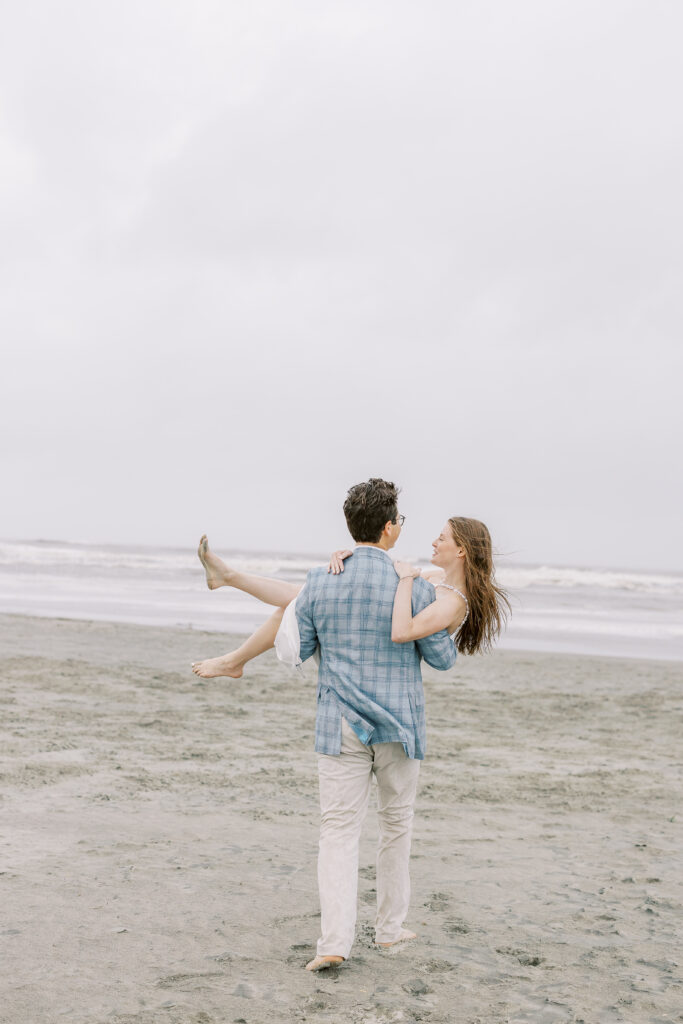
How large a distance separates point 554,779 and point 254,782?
239 cm

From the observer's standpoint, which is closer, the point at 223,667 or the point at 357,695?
the point at 357,695

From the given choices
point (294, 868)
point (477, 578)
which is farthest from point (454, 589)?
point (294, 868)

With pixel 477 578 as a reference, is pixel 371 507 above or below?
above

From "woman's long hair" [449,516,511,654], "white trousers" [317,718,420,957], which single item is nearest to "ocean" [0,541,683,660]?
"woman's long hair" [449,516,511,654]

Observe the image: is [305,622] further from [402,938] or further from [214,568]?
[402,938]

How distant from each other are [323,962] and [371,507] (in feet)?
5.97

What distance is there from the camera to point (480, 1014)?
11.0 ft

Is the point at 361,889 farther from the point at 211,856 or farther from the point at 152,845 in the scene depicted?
the point at 152,845

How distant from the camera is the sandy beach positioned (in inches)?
136

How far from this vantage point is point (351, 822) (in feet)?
12.0

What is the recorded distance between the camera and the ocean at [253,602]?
58.1 feet

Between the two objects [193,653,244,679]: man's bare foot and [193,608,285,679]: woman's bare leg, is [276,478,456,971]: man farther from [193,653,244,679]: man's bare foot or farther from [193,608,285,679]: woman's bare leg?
[193,653,244,679]: man's bare foot

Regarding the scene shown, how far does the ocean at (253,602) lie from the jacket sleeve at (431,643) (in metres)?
12.1

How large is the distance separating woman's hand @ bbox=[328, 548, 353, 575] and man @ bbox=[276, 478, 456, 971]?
0.03 metres
